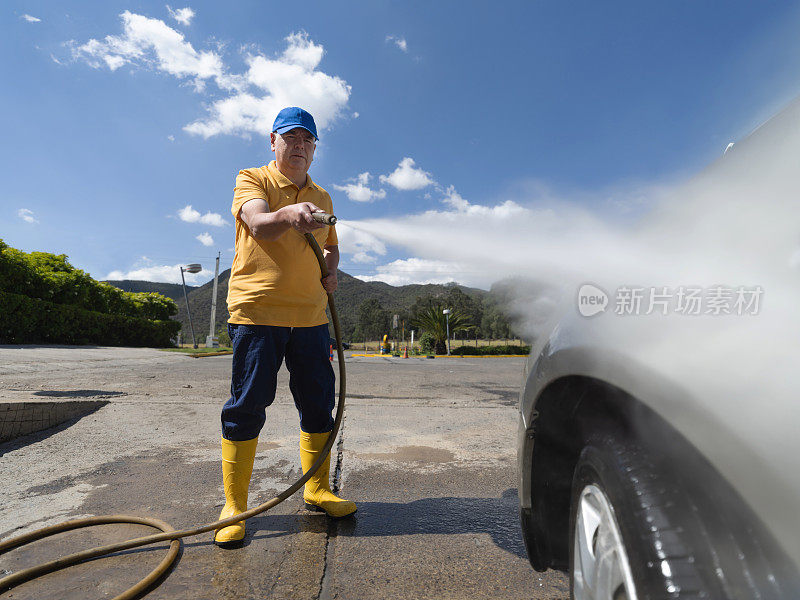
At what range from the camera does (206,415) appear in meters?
4.34

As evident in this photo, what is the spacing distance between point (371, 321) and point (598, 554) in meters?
68.2

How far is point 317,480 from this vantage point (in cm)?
229

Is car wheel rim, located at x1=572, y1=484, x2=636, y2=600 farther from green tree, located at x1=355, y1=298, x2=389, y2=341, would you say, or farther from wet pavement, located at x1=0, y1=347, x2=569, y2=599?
green tree, located at x1=355, y1=298, x2=389, y2=341

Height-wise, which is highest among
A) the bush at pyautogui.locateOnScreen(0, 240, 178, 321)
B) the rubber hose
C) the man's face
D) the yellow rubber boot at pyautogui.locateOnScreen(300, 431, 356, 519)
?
the bush at pyautogui.locateOnScreen(0, 240, 178, 321)

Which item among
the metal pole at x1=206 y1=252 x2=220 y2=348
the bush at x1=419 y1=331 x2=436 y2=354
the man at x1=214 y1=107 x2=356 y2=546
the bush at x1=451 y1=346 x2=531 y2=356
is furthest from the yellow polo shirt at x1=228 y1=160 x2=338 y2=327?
the bush at x1=419 y1=331 x2=436 y2=354

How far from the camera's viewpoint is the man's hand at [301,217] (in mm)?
1817

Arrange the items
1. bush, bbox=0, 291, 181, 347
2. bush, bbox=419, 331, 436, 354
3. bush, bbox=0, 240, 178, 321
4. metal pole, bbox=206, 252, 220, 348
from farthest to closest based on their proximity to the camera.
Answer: bush, bbox=419, 331, 436, 354 < metal pole, bbox=206, 252, 220, 348 < bush, bbox=0, 240, 178, 321 < bush, bbox=0, 291, 181, 347

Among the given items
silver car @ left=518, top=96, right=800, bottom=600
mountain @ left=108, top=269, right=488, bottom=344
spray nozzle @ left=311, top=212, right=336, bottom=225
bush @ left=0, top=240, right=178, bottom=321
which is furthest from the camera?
mountain @ left=108, top=269, right=488, bottom=344

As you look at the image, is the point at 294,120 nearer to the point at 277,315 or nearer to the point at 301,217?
the point at 301,217

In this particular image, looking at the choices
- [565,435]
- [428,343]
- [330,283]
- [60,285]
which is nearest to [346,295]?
[428,343]

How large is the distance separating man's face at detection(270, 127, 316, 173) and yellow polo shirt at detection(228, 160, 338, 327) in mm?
72

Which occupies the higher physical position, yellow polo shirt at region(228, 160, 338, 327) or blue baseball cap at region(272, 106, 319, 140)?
blue baseball cap at region(272, 106, 319, 140)

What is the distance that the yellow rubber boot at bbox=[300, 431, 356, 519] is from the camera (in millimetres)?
2219

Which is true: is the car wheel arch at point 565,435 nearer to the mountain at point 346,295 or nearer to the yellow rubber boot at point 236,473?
the yellow rubber boot at point 236,473
